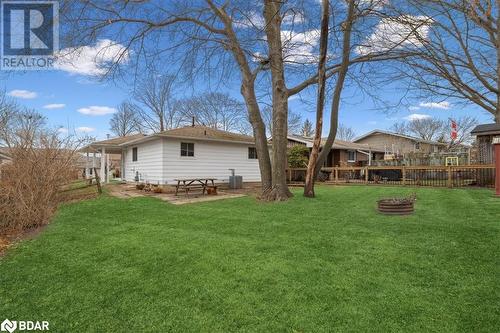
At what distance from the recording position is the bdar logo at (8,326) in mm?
2735

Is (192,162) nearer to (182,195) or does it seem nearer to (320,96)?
(182,195)

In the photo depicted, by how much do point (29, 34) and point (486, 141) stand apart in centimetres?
1711

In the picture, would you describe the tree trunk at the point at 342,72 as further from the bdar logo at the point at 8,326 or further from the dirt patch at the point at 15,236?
the bdar logo at the point at 8,326

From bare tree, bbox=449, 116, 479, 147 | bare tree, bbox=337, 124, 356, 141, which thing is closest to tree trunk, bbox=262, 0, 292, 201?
bare tree, bbox=449, 116, 479, 147

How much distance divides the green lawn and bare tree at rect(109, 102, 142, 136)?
3733 centimetres

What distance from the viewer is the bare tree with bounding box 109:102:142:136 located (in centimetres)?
4078

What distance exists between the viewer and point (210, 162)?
15336 mm

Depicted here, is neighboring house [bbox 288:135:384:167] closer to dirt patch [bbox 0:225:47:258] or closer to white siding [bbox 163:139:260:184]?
white siding [bbox 163:139:260:184]

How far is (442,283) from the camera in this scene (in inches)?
124

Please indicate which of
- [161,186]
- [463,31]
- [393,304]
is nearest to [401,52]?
[463,31]

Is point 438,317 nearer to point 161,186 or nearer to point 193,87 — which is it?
point 193,87

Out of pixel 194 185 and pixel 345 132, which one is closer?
pixel 194 185

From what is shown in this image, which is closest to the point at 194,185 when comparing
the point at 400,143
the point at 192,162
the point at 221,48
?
the point at 192,162

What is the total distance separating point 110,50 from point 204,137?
6092 millimetres
